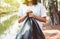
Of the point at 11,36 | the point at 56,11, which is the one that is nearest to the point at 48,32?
the point at 56,11

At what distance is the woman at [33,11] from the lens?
6.85 ft

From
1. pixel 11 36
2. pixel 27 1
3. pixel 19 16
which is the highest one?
pixel 27 1

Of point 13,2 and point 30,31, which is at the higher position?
point 13,2

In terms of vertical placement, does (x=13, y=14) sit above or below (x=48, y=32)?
above

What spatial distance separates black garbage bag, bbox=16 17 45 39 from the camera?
210 centimetres

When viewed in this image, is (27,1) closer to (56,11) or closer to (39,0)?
(39,0)

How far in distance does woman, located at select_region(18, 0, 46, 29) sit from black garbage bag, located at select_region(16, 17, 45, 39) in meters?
0.04

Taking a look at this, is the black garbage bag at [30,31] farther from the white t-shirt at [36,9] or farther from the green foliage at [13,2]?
the green foliage at [13,2]

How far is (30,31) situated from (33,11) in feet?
0.62

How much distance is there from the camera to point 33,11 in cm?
209

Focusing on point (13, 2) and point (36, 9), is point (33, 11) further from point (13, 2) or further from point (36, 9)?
point (13, 2)

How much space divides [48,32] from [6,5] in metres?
0.46

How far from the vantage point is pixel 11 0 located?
2.12 m

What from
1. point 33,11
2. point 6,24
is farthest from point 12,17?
point 33,11
